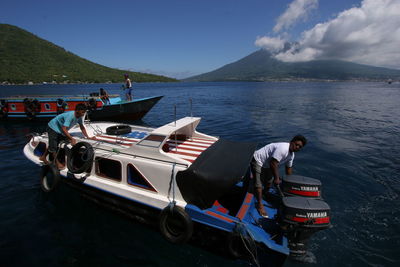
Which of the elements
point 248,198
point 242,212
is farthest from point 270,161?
point 242,212

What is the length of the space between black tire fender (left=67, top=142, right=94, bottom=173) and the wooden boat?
41.1 feet

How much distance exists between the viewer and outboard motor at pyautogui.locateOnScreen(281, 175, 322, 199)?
4.91 metres

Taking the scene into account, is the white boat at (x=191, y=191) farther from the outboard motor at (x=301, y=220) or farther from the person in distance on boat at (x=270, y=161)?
the person in distance on boat at (x=270, y=161)

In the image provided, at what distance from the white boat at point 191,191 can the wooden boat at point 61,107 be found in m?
12.3

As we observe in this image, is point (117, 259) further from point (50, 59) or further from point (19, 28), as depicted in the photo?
point (19, 28)

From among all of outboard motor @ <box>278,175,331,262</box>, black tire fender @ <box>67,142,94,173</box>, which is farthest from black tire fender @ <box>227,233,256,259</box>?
black tire fender @ <box>67,142,94,173</box>

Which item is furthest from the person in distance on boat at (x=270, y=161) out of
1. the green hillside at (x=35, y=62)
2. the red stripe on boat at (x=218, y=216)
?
the green hillside at (x=35, y=62)

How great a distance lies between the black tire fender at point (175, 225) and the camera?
4.89 m

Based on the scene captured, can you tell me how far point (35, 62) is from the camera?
118 meters

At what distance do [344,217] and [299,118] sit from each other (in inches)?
692

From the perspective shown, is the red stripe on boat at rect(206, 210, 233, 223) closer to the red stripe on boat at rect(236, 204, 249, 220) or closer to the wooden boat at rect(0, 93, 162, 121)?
the red stripe on boat at rect(236, 204, 249, 220)

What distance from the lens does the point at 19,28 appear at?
480ft

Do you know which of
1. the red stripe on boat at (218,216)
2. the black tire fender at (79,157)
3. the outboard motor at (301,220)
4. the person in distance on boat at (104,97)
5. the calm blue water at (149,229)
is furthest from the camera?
the person in distance on boat at (104,97)

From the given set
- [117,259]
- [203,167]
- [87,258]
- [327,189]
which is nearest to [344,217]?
[327,189]
